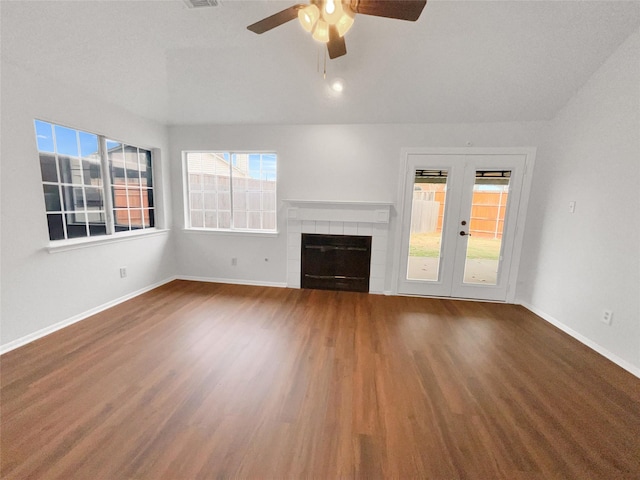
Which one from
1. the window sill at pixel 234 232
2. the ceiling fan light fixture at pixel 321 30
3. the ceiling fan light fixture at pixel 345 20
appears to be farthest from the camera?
the window sill at pixel 234 232

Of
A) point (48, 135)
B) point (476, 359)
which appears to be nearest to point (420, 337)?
point (476, 359)

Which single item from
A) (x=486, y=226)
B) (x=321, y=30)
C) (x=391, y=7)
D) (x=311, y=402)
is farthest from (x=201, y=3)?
(x=486, y=226)

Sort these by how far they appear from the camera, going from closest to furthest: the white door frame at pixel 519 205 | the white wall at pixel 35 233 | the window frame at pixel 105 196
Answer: the white wall at pixel 35 233 < the window frame at pixel 105 196 < the white door frame at pixel 519 205

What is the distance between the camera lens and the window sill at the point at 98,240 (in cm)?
254

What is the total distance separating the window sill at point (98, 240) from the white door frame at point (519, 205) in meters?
3.58

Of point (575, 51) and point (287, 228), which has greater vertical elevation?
point (575, 51)

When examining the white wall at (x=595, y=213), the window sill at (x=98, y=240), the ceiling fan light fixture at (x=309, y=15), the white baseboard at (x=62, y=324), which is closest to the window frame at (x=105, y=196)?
the window sill at (x=98, y=240)

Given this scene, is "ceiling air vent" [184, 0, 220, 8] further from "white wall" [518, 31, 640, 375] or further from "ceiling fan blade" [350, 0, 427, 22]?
"white wall" [518, 31, 640, 375]

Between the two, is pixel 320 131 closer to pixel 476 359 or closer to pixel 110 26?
pixel 110 26

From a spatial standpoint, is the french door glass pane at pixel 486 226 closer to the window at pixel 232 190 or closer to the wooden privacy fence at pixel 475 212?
the wooden privacy fence at pixel 475 212

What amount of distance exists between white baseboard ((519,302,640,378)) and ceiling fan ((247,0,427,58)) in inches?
127

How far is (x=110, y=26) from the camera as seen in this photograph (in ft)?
7.00

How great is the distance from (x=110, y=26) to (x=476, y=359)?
4.26 m

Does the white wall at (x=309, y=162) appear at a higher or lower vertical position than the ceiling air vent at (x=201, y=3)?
lower
